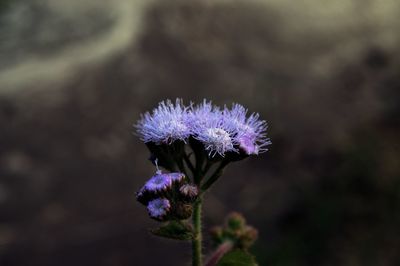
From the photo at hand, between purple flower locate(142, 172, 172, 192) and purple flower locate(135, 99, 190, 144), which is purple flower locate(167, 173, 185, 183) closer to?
purple flower locate(142, 172, 172, 192)

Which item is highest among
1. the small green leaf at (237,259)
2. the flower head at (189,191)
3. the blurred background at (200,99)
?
the blurred background at (200,99)

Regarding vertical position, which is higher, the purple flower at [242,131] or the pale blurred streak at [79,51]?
the pale blurred streak at [79,51]

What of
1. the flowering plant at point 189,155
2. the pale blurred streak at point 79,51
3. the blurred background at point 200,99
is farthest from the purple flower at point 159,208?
the pale blurred streak at point 79,51

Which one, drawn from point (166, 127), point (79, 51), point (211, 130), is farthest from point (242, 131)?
point (79, 51)

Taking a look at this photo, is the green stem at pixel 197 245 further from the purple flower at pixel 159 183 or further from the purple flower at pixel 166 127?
the purple flower at pixel 166 127

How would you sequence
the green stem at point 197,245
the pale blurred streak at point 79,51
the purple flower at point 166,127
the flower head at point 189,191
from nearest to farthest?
the flower head at point 189,191, the green stem at point 197,245, the purple flower at point 166,127, the pale blurred streak at point 79,51
